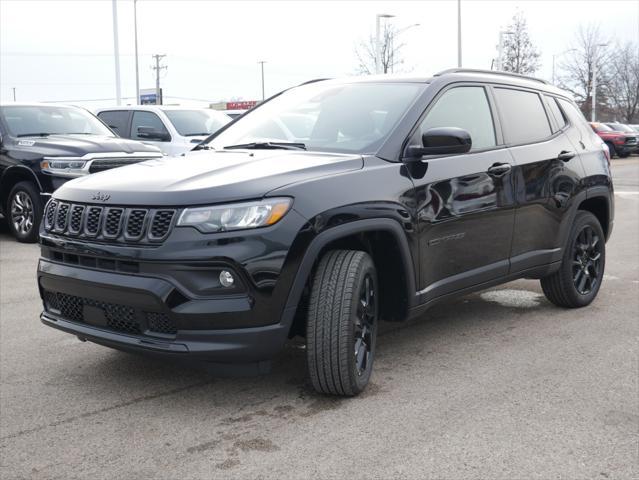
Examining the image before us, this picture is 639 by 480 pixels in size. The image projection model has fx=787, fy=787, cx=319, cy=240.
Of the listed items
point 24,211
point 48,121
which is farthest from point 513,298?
point 48,121

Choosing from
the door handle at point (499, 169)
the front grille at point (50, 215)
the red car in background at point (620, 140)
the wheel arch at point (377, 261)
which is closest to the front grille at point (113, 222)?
the front grille at point (50, 215)

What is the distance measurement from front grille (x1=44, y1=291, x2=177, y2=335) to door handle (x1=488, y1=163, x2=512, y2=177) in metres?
2.34

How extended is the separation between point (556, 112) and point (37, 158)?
6.29 metres

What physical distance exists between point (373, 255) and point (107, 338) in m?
1.48

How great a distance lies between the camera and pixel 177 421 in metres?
3.76

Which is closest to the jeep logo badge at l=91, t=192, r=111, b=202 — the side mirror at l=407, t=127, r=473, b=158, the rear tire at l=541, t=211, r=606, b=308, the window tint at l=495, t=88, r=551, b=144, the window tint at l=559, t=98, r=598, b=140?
the side mirror at l=407, t=127, r=473, b=158

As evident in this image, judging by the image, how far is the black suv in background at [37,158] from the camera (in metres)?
9.41

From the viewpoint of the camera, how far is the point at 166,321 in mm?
3666

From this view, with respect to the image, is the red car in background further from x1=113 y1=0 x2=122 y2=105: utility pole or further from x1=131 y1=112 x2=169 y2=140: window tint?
x1=131 y1=112 x2=169 y2=140: window tint

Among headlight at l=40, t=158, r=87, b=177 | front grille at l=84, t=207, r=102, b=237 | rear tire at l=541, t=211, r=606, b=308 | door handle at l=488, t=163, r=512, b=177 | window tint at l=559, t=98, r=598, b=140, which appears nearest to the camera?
front grille at l=84, t=207, r=102, b=237

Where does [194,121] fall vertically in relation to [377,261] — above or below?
above

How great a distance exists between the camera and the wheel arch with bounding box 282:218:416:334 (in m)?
3.71

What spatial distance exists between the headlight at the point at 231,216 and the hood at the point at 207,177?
40 millimetres

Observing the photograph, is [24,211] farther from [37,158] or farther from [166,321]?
[166,321]
